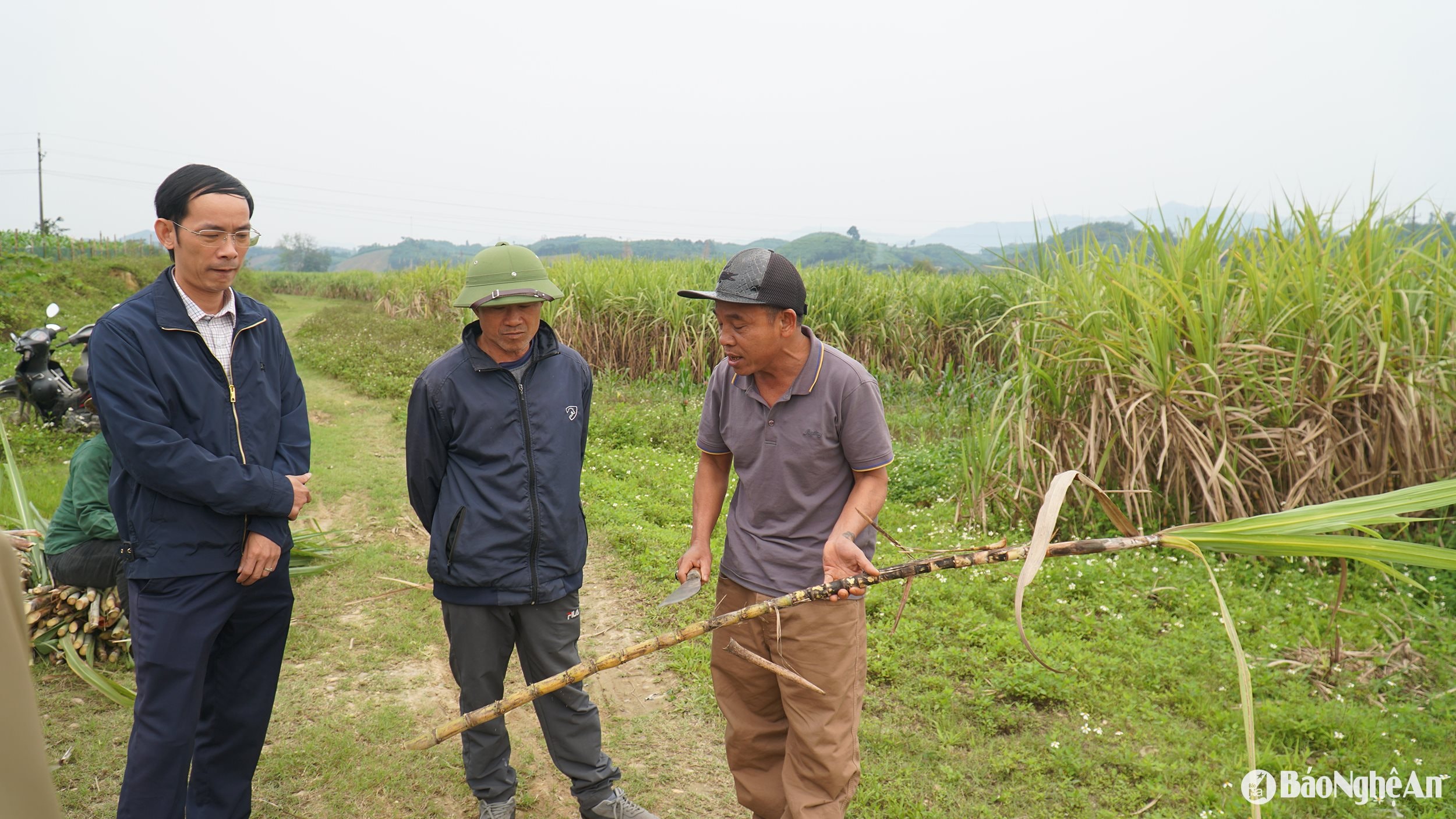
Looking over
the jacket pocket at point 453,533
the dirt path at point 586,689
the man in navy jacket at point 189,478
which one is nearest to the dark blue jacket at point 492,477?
the jacket pocket at point 453,533

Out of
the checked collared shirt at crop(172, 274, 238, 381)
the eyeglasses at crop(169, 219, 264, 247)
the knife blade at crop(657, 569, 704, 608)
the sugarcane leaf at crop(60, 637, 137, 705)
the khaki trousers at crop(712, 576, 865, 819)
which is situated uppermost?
the eyeglasses at crop(169, 219, 264, 247)

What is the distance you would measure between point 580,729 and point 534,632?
1.20ft

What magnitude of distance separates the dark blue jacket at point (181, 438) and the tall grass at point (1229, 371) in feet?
14.5

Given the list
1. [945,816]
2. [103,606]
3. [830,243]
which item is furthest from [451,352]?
[830,243]

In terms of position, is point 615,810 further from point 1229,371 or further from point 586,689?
point 1229,371

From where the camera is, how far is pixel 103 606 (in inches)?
160

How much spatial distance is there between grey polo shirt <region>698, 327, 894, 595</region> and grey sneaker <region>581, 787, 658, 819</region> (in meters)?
0.99

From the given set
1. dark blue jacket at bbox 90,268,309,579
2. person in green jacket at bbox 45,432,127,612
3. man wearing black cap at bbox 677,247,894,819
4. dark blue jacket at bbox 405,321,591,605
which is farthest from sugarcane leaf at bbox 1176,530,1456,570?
person in green jacket at bbox 45,432,127,612

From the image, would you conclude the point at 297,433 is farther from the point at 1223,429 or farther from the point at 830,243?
the point at 830,243

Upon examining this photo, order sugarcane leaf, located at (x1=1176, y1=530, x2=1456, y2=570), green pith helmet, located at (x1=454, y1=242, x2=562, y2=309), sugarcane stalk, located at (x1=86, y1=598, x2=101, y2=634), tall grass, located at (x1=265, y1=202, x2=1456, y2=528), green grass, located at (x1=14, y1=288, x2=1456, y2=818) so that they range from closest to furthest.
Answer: sugarcane leaf, located at (x1=1176, y1=530, x2=1456, y2=570) < green pith helmet, located at (x1=454, y1=242, x2=562, y2=309) < green grass, located at (x1=14, y1=288, x2=1456, y2=818) < sugarcane stalk, located at (x1=86, y1=598, x2=101, y2=634) < tall grass, located at (x1=265, y1=202, x2=1456, y2=528)

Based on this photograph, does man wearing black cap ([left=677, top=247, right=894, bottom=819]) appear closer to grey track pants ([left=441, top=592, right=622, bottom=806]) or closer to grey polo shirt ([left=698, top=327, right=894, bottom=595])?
grey polo shirt ([left=698, top=327, right=894, bottom=595])

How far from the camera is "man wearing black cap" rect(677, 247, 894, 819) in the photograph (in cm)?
237

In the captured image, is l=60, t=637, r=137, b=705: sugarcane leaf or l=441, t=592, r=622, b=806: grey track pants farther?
l=60, t=637, r=137, b=705: sugarcane leaf

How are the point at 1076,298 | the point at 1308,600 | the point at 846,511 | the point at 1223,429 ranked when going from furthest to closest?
the point at 1076,298
the point at 1223,429
the point at 1308,600
the point at 846,511
